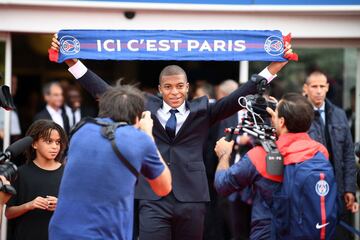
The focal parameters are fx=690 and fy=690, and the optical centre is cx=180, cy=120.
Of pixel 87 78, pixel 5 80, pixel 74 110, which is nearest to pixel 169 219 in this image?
pixel 87 78

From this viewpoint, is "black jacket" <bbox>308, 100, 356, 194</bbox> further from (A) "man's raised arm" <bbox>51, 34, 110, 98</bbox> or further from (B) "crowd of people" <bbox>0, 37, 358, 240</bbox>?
(A) "man's raised arm" <bbox>51, 34, 110, 98</bbox>

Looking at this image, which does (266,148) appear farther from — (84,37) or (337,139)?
(337,139)

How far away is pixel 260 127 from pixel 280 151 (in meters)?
0.37

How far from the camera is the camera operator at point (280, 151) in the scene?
16.1 ft

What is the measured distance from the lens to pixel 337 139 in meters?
7.14

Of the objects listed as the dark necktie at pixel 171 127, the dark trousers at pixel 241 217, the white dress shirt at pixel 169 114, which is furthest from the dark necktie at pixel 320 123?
the dark necktie at pixel 171 127

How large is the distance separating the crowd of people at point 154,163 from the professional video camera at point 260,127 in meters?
0.05

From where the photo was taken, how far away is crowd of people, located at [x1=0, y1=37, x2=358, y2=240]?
4125 mm

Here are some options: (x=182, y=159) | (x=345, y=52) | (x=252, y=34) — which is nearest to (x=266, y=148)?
(x=182, y=159)

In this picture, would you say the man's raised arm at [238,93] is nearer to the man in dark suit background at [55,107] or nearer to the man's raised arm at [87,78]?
the man's raised arm at [87,78]

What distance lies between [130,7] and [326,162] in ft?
11.6

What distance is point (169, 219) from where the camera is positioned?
5590 mm

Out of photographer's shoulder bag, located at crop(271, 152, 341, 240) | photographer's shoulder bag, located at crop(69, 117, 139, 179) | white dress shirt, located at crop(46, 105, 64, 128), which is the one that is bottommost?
photographer's shoulder bag, located at crop(271, 152, 341, 240)

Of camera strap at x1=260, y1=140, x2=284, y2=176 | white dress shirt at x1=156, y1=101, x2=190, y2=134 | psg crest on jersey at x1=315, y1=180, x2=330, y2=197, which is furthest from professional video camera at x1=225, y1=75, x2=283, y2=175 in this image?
white dress shirt at x1=156, y1=101, x2=190, y2=134
